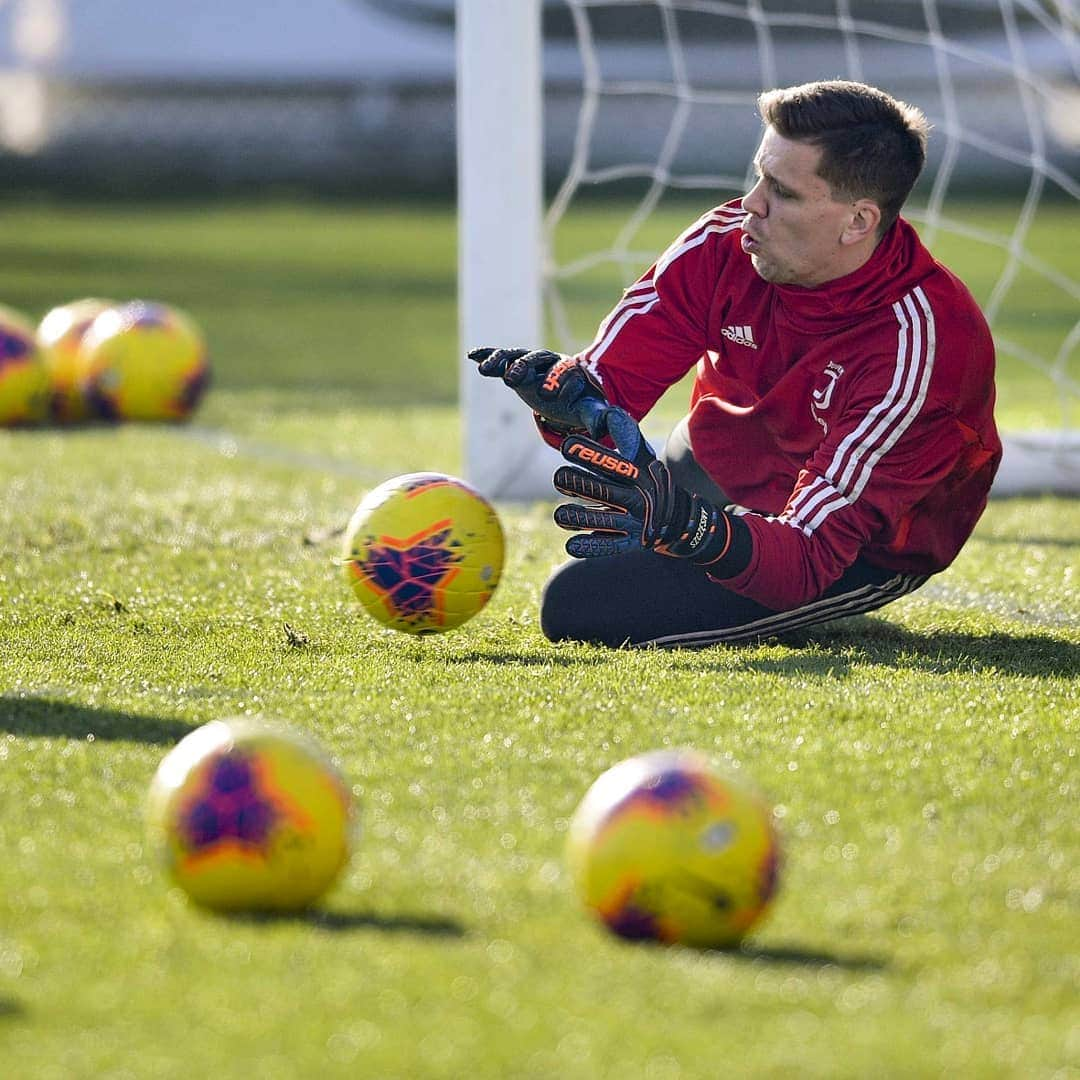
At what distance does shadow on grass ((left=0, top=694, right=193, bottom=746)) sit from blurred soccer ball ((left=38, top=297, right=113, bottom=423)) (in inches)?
207

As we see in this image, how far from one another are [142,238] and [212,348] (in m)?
8.99

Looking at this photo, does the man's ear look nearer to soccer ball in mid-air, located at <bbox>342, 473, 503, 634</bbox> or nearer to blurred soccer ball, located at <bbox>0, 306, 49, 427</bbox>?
soccer ball in mid-air, located at <bbox>342, 473, 503, 634</bbox>

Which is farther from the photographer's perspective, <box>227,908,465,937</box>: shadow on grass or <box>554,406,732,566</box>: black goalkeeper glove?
<box>554,406,732,566</box>: black goalkeeper glove

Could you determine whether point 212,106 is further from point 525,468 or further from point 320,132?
point 525,468

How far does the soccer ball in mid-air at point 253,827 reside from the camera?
9.29 feet

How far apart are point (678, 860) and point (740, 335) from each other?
2.40 metres

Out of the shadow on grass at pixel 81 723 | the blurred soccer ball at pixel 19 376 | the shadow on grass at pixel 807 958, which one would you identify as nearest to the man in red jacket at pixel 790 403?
the shadow on grass at pixel 81 723

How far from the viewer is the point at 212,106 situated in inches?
1109

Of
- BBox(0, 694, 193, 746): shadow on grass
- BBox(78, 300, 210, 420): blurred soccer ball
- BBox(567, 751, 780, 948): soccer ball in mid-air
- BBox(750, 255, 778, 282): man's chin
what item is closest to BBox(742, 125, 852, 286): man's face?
BBox(750, 255, 778, 282): man's chin

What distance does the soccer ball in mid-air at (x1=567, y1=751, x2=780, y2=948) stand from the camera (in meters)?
2.73

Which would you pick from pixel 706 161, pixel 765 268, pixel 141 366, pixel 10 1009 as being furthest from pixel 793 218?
pixel 706 161

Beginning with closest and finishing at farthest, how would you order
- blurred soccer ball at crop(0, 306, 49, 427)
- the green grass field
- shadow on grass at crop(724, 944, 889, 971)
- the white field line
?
the green grass field, shadow on grass at crop(724, 944, 889, 971), the white field line, blurred soccer ball at crop(0, 306, 49, 427)

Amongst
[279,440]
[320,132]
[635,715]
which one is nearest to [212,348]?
[279,440]

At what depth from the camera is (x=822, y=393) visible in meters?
4.64
